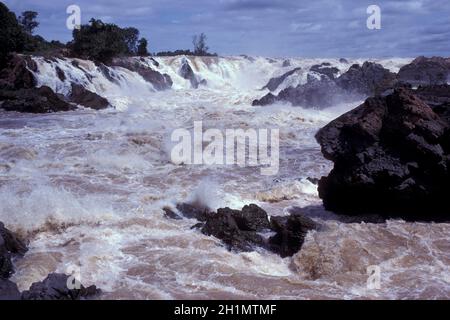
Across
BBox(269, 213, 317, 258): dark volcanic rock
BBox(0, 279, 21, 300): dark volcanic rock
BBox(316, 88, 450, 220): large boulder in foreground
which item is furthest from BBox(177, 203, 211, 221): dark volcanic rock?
BBox(0, 279, 21, 300): dark volcanic rock

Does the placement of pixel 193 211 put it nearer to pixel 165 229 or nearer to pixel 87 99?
pixel 165 229

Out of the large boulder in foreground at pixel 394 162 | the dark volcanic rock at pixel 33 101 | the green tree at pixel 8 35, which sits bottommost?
the large boulder in foreground at pixel 394 162

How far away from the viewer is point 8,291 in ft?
15.9

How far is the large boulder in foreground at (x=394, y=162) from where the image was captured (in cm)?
755

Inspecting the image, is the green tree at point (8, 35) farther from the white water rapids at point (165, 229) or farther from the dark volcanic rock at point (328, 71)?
the dark volcanic rock at point (328, 71)

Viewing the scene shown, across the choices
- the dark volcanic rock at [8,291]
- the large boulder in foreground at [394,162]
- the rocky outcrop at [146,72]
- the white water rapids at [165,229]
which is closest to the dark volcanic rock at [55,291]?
the dark volcanic rock at [8,291]

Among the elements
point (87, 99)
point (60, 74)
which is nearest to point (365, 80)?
point (87, 99)

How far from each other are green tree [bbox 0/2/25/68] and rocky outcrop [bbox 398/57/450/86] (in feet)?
73.3

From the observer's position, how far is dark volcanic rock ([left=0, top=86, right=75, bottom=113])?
67.7 feet

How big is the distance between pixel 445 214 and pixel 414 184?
70cm

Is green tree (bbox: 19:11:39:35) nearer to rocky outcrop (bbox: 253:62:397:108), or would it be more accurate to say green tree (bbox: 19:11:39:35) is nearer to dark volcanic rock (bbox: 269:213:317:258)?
rocky outcrop (bbox: 253:62:397:108)

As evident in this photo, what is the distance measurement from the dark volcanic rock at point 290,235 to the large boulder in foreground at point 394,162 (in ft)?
4.14

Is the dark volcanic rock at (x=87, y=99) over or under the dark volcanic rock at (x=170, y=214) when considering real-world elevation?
over
